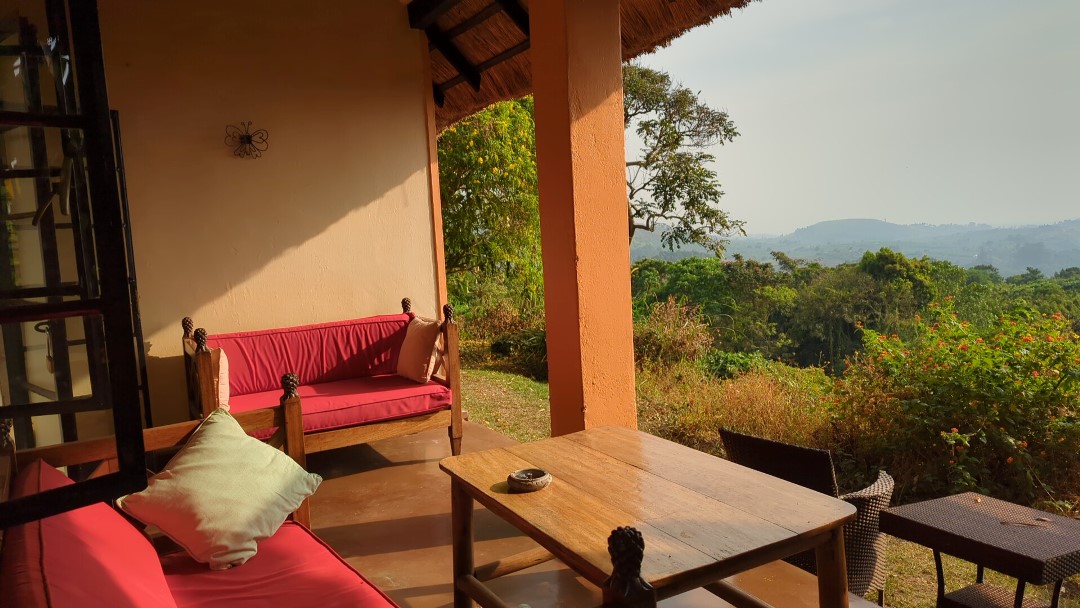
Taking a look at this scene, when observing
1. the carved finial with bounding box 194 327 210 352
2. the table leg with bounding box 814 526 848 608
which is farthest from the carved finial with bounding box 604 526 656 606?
the carved finial with bounding box 194 327 210 352

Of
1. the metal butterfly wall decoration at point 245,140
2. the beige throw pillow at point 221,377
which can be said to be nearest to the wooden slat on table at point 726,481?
the beige throw pillow at point 221,377

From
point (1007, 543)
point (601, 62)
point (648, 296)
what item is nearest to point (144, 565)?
point (1007, 543)

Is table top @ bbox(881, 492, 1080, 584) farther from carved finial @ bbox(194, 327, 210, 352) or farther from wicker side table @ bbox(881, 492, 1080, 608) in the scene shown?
carved finial @ bbox(194, 327, 210, 352)

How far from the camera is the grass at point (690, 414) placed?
10.3 feet

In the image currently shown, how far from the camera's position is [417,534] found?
360 centimetres

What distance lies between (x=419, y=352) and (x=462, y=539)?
2.40 metres

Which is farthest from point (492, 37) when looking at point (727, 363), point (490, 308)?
point (490, 308)

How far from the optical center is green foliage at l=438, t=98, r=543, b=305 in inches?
370

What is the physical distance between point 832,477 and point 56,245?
7.42 feet

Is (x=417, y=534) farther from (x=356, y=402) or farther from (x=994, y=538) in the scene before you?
(x=994, y=538)

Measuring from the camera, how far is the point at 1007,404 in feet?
13.1

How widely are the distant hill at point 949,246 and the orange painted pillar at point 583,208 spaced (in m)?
7.90

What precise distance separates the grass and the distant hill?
530 centimetres

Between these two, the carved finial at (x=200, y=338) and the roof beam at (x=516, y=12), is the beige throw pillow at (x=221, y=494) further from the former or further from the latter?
the roof beam at (x=516, y=12)
